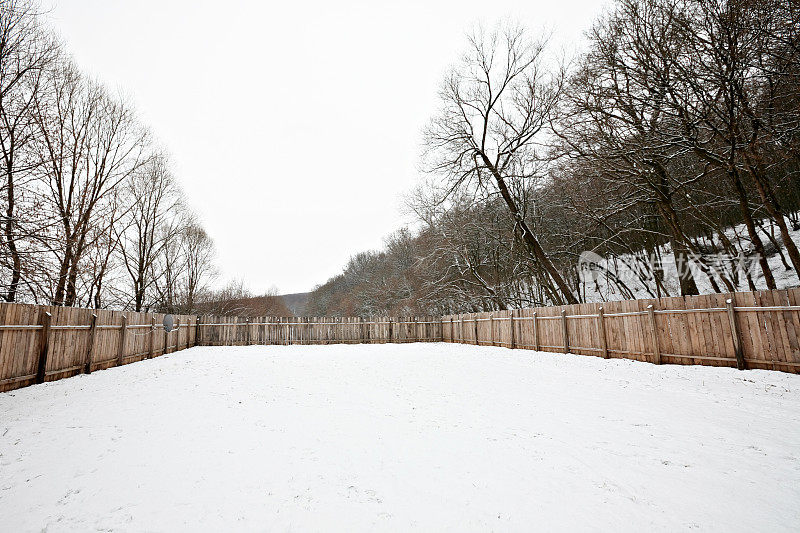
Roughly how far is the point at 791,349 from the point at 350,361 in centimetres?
1034

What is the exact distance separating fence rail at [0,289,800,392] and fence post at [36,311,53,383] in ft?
0.05

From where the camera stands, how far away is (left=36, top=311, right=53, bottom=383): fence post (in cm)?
731

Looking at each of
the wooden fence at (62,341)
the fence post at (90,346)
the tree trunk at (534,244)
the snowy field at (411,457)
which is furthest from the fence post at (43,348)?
the tree trunk at (534,244)

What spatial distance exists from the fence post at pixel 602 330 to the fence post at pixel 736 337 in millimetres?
3215

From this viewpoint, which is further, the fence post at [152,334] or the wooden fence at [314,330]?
the wooden fence at [314,330]

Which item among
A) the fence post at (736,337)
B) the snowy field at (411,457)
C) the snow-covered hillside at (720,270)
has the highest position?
the snow-covered hillside at (720,270)

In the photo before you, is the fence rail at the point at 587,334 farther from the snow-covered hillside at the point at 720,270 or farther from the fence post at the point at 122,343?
the snow-covered hillside at the point at 720,270

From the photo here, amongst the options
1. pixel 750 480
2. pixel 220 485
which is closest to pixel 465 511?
pixel 220 485

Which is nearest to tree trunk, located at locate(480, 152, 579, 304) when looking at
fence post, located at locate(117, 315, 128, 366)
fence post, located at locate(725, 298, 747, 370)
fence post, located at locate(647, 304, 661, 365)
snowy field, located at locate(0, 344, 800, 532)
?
fence post, located at locate(647, 304, 661, 365)

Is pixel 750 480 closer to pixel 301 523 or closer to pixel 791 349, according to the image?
pixel 301 523

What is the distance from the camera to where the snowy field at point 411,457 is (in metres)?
2.71

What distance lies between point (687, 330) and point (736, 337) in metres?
1.00

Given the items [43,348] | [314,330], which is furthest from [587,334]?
[314,330]

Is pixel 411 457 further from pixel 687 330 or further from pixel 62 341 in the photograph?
pixel 62 341
